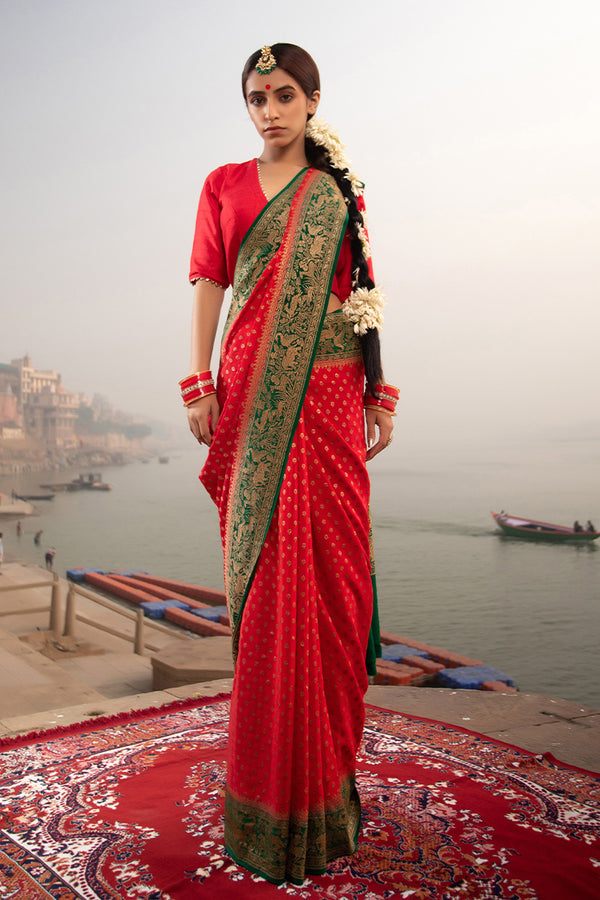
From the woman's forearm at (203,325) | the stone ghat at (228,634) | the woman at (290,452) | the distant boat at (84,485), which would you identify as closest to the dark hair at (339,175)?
the woman at (290,452)

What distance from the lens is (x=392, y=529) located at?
24.3 metres

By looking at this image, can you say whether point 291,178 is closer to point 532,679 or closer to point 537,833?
point 537,833

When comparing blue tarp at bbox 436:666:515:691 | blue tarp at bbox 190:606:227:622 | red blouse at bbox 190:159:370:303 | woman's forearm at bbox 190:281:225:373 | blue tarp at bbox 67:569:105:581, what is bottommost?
blue tarp at bbox 67:569:105:581

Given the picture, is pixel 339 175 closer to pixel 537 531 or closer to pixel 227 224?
pixel 227 224

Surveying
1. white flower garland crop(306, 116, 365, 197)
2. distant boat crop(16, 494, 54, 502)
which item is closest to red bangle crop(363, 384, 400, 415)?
white flower garland crop(306, 116, 365, 197)

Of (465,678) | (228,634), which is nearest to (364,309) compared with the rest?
(465,678)

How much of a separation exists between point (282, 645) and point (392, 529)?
22913 mm

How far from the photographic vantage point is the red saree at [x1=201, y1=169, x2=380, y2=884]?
5.46ft

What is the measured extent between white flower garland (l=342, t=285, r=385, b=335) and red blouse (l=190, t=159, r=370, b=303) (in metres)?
0.05

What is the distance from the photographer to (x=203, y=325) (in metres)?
1.93

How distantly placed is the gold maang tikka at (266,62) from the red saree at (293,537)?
261 mm

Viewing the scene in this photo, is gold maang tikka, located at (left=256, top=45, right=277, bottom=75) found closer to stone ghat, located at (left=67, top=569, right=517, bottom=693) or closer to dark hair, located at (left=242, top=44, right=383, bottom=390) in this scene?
dark hair, located at (left=242, top=44, right=383, bottom=390)

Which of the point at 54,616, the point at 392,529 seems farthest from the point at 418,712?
the point at 392,529

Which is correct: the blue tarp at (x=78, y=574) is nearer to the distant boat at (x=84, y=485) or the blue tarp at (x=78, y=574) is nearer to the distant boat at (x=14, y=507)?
the distant boat at (x=14, y=507)
